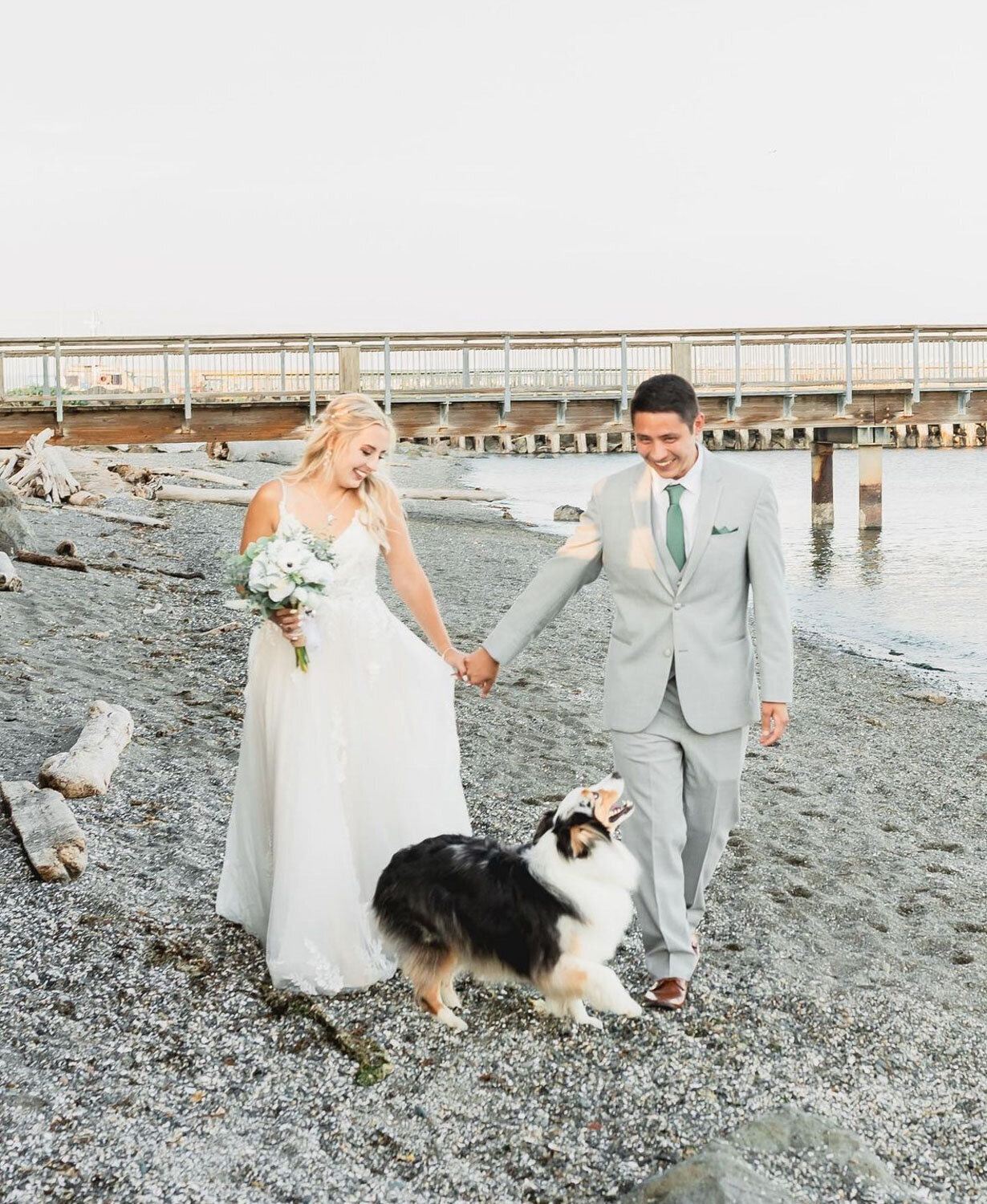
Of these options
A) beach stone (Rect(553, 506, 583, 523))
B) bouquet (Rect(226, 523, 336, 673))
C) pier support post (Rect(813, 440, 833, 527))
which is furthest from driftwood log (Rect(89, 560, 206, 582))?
pier support post (Rect(813, 440, 833, 527))

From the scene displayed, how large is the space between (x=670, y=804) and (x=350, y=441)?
5.80 ft

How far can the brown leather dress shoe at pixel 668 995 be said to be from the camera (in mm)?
4344

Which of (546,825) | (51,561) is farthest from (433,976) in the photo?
(51,561)

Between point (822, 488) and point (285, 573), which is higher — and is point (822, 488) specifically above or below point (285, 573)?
below

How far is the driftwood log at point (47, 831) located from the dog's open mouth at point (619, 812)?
8.38 feet

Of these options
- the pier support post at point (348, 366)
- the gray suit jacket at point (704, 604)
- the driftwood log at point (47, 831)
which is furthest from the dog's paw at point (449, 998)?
the pier support post at point (348, 366)

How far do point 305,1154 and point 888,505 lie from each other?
45.9 m

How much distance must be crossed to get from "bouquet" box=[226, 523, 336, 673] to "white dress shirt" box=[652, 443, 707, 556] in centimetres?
119

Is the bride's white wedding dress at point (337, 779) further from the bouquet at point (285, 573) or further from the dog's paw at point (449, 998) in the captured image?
the dog's paw at point (449, 998)

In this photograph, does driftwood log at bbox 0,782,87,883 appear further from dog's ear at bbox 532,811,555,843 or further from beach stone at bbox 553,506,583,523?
beach stone at bbox 553,506,583,523

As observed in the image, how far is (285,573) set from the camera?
4.39 m

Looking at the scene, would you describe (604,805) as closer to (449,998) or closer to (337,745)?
(449,998)

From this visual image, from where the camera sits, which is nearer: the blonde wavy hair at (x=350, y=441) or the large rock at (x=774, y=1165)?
the large rock at (x=774, y=1165)

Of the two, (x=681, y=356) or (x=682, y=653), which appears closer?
(x=682, y=653)
